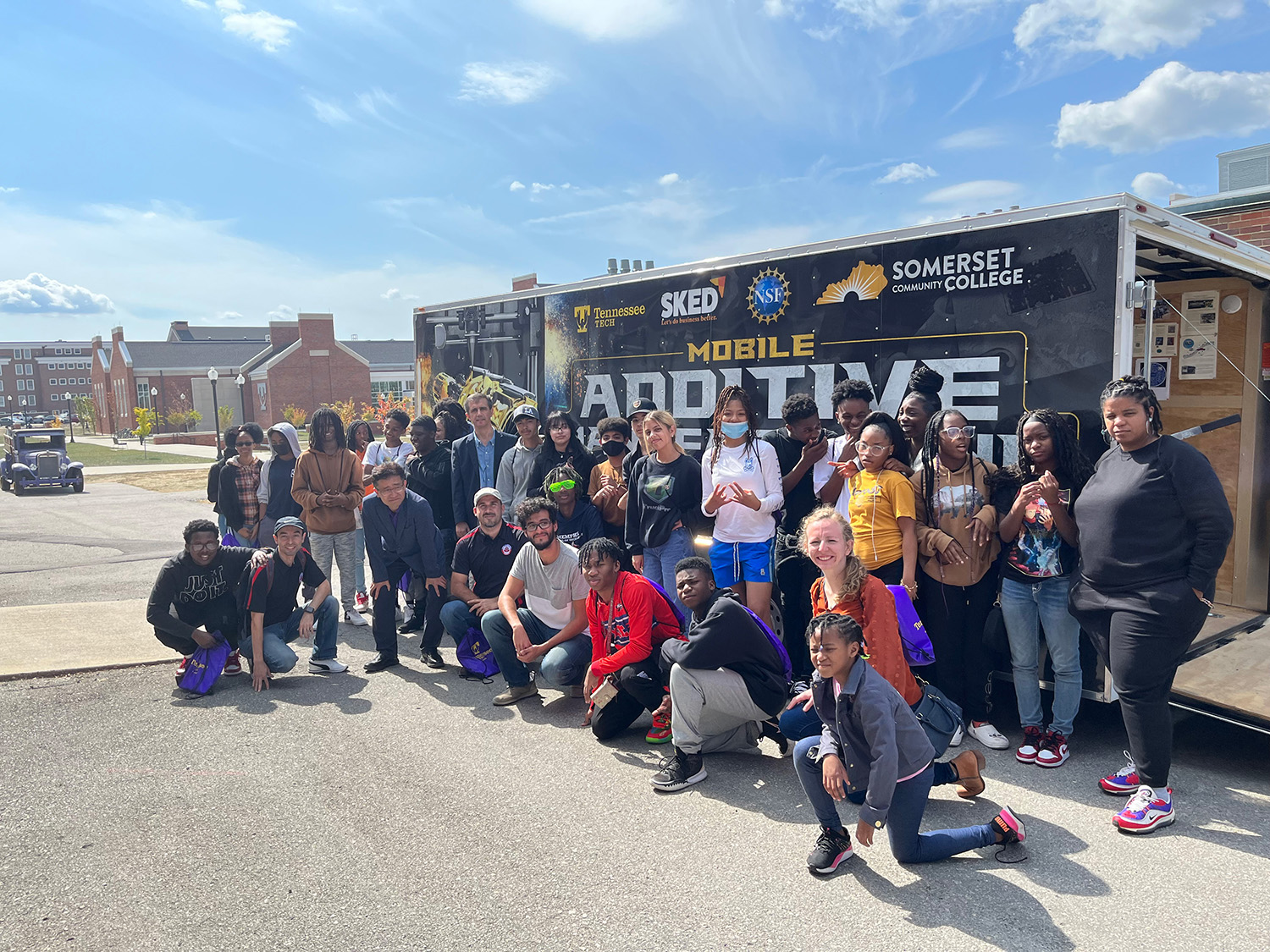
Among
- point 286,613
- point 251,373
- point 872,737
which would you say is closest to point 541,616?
point 286,613

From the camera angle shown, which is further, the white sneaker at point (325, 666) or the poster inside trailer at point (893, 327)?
the white sneaker at point (325, 666)

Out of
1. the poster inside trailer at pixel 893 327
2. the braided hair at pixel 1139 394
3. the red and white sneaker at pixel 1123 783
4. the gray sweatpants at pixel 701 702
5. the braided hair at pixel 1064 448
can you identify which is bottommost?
the red and white sneaker at pixel 1123 783

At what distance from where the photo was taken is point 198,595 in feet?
19.4

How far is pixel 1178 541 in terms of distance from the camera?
12.2 ft

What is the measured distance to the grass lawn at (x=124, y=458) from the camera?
112 feet

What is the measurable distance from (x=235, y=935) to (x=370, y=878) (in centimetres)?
53

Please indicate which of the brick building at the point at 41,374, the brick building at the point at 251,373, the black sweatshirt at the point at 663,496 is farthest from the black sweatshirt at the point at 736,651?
the brick building at the point at 41,374

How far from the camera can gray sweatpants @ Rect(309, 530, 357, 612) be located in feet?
24.2

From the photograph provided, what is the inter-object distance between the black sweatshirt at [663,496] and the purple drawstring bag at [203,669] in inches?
116

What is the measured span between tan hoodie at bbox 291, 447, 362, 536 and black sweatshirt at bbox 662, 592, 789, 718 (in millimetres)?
3914

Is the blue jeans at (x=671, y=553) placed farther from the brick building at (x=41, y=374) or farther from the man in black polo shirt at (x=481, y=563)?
the brick building at (x=41, y=374)

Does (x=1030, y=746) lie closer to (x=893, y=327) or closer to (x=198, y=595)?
(x=893, y=327)

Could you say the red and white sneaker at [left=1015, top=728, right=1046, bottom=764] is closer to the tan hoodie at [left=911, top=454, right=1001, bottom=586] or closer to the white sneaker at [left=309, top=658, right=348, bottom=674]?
the tan hoodie at [left=911, top=454, right=1001, bottom=586]

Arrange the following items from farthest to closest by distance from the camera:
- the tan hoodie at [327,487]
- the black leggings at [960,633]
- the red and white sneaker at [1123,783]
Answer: the tan hoodie at [327,487] → the black leggings at [960,633] → the red and white sneaker at [1123,783]
